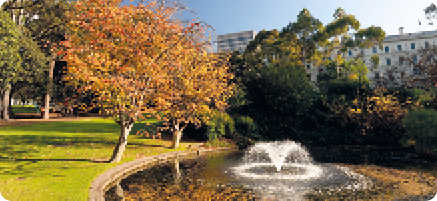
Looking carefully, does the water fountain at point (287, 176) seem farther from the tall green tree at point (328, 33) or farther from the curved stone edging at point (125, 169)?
the tall green tree at point (328, 33)

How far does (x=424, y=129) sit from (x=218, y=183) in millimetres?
15409

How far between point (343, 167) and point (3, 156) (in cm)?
1781

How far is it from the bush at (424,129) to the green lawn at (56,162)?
16356 millimetres

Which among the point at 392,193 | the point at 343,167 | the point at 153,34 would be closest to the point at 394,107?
the point at 343,167

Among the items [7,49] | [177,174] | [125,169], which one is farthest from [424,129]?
[7,49]

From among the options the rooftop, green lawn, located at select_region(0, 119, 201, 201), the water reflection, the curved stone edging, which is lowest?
the water reflection

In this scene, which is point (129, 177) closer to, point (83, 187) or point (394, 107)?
point (83, 187)

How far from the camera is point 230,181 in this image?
12406 mm

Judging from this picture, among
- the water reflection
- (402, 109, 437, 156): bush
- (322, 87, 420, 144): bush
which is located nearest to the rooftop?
(322, 87, 420, 144): bush

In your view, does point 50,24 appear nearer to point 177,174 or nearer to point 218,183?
point 177,174

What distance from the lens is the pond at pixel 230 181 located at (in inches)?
411

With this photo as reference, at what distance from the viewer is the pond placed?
10438mm

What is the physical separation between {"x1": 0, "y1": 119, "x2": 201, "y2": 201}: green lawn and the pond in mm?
1548

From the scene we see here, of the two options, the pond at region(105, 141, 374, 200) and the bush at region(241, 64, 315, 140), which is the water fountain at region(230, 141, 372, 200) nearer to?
the pond at region(105, 141, 374, 200)
